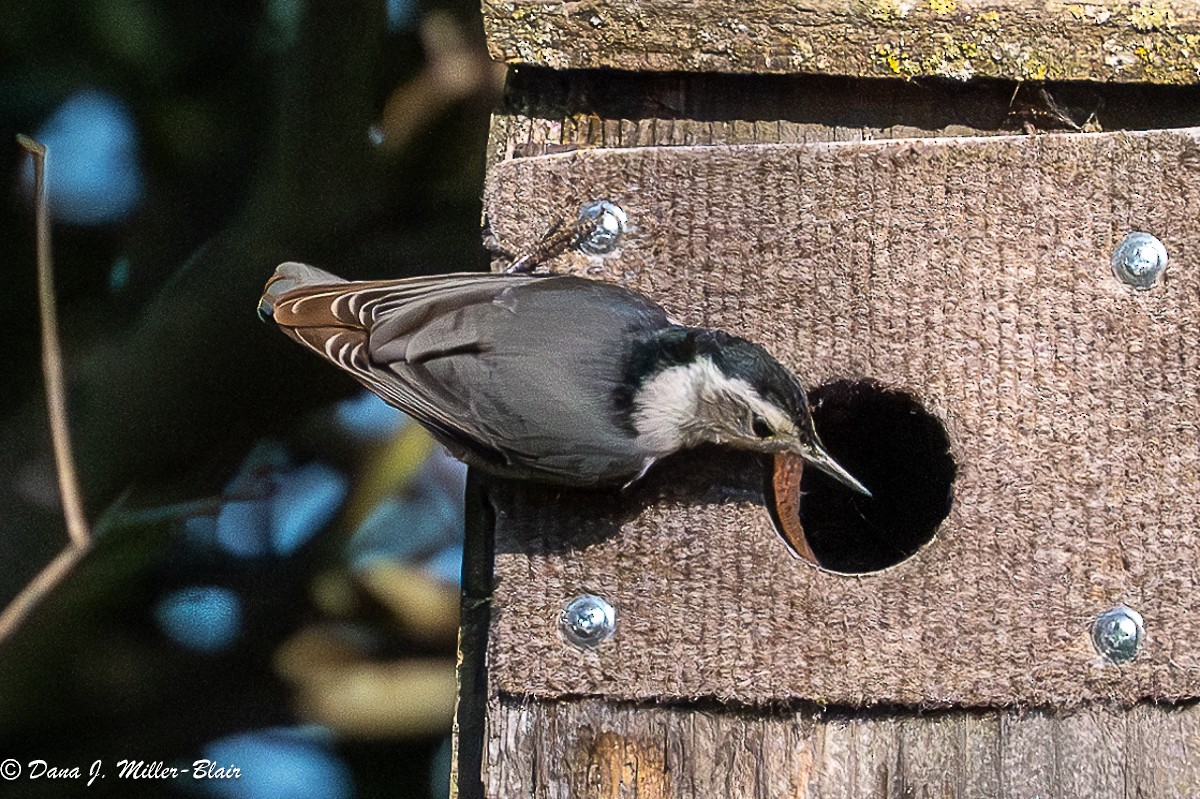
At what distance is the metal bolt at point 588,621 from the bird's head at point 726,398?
0.21 metres

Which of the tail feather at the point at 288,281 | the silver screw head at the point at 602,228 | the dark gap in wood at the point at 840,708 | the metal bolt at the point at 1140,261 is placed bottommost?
the dark gap in wood at the point at 840,708

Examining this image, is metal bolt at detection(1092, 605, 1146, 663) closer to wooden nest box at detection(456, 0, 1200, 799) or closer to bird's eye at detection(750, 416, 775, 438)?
wooden nest box at detection(456, 0, 1200, 799)

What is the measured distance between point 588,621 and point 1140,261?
2.51 ft

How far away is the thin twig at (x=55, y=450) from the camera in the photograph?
164 centimetres

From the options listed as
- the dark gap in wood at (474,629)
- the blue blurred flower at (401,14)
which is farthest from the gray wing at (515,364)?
the blue blurred flower at (401,14)

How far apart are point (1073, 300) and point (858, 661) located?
495mm

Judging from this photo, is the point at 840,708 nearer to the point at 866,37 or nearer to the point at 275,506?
the point at 866,37

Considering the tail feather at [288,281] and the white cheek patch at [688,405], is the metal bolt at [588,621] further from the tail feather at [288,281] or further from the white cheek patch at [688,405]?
the tail feather at [288,281]

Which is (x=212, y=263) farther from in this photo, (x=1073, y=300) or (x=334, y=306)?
(x=1073, y=300)

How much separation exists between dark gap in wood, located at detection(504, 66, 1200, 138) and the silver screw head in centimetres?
17

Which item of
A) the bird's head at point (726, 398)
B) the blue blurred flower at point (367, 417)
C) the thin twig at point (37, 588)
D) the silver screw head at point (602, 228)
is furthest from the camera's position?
the blue blurred flower at point (367, 417)

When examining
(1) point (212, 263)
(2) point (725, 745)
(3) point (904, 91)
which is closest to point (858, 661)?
(2) point (725, 745)

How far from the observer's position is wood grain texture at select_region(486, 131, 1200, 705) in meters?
1.41

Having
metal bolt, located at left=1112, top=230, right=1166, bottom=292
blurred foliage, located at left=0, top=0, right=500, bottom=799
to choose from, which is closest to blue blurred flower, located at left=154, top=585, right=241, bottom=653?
blurred foliage, located at left=0, top=0, right=500, bottom=799
